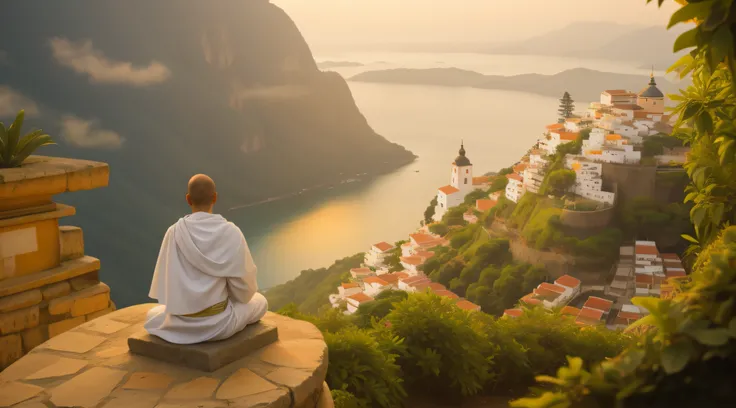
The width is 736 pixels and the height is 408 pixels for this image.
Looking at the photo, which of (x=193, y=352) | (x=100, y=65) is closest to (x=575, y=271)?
(x=193, y=352)

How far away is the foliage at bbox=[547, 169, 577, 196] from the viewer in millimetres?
35750

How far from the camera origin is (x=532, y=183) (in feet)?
125

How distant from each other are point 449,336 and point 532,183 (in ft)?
114

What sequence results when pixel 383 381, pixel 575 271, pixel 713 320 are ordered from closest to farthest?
pixel 713 320 → pixel 383 381 → pixel 575 271

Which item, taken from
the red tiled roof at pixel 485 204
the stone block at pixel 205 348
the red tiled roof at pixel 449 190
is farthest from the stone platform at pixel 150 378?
the red tiled roof at pixel 449 190

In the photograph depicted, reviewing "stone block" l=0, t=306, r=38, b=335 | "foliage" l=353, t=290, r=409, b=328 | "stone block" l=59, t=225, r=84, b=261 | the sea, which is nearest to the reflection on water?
the sea

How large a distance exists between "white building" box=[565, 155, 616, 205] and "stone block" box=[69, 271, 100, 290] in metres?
33.3

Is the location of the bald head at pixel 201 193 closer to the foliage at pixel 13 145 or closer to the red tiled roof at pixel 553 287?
the foliage at pixel 13 145

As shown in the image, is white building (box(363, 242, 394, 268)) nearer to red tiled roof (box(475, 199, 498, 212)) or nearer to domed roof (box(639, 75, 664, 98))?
red tiled roof (box(475, 199, 498, 212))

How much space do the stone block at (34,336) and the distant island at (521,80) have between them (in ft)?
124

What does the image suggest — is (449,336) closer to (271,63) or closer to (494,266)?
(494,266)

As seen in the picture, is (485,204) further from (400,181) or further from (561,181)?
(400,181)

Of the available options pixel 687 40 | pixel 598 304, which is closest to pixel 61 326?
pixel 687 40

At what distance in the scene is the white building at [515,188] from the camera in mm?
38531
